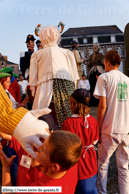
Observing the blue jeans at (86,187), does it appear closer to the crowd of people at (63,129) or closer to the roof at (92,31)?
the crowd of people at (63,129)

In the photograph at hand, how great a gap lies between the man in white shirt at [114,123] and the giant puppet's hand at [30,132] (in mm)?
992

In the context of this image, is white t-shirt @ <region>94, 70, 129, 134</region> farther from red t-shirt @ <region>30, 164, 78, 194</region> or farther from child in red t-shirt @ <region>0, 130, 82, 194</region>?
child in red t-shirt @ <region>0, 130, 82, 194</region>

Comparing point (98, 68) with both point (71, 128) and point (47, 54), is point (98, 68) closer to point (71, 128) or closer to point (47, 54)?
point (47, 54)

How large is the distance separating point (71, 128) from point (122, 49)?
110 feet

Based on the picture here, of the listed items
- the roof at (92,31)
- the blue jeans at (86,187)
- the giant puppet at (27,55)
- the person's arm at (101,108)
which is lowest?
the blue jeans at (86,187)

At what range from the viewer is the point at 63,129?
1.75 metres

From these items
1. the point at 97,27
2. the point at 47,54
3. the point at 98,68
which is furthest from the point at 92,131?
the point at 97,27

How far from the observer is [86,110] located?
5.96 ft

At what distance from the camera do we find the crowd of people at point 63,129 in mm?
1046

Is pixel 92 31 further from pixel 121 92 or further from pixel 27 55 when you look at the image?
pixel 121 92

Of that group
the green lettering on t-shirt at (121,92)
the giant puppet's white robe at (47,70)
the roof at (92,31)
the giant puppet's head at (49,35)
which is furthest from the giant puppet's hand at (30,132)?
the roof at (92,31)

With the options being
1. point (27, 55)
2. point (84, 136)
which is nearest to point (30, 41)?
point (27, 55)

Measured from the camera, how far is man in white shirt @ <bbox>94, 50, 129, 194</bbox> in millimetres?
1973

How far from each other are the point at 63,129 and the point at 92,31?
3489 cm
